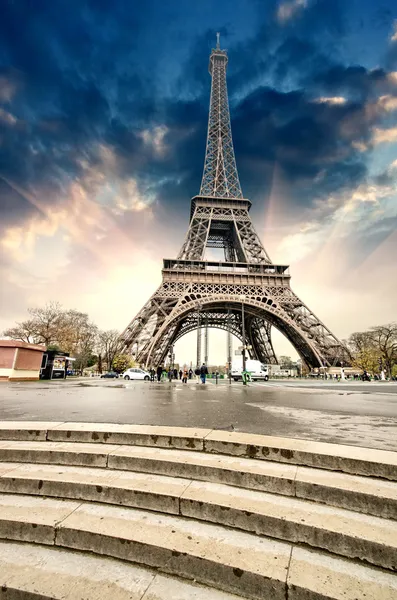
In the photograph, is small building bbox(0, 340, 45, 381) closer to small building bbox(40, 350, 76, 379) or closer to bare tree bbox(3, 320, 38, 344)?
small building bbox(40, 350, 76, 379)

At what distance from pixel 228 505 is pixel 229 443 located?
1066 mm

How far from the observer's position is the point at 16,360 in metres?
21.0

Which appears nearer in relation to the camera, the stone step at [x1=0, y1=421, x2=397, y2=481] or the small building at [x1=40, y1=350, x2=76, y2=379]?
the stone step at [x1=0, y1=421, x2=397, y2=481]

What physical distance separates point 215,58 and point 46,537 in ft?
A: 247

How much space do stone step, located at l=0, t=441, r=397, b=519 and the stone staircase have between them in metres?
0.01

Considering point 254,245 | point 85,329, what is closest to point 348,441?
point 254,245

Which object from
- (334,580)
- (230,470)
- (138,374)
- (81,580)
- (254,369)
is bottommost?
(81,580)

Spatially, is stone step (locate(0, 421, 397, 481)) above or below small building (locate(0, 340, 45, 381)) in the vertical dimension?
below

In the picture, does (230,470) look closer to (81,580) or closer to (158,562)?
(158,562)

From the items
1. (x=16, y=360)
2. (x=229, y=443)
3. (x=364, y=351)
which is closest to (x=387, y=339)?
(x=364, y=351)

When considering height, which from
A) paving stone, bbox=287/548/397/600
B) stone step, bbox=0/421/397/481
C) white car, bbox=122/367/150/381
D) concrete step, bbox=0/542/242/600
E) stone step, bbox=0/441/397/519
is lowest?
concrete step, bbox=0/542/242/600

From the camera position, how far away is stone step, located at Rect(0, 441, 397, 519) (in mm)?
2650

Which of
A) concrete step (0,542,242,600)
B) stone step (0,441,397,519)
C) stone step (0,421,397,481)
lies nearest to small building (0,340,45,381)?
stone step (0,421,397,481)

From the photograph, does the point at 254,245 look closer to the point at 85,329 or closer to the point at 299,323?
the point at 299,323
